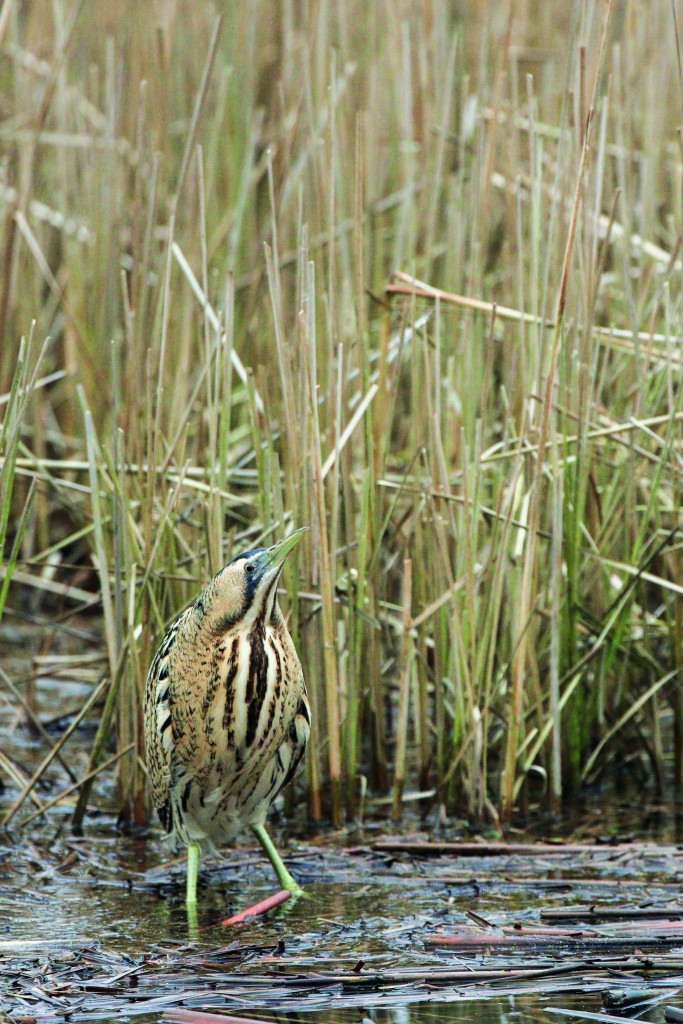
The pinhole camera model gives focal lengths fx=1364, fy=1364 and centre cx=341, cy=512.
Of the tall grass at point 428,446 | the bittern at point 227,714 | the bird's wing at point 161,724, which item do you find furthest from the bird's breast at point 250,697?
the tall grass at point 428,446

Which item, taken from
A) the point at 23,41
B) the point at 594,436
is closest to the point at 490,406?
the point at 594,436

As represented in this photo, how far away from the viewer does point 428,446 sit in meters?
4.14

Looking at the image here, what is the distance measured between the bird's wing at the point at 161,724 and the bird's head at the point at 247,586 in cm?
29

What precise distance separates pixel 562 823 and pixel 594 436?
1.18 meters

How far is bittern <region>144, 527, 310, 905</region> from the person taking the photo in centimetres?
350

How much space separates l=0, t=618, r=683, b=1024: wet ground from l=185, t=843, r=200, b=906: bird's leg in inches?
1.7

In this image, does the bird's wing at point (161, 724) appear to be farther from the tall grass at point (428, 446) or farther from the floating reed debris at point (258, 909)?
the floating reed debris at point (258, 909)

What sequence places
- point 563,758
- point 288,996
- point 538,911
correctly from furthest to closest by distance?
point 563,758 < point 538,911 < point 288,996

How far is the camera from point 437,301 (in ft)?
12.8

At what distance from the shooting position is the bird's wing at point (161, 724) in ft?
12.2

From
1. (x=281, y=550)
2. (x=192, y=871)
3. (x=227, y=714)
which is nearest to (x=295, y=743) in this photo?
(x=227, y=714)

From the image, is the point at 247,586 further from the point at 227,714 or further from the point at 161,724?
the point at 161,724

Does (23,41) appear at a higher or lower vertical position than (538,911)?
higher

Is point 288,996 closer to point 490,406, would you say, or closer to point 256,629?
point 256,629
